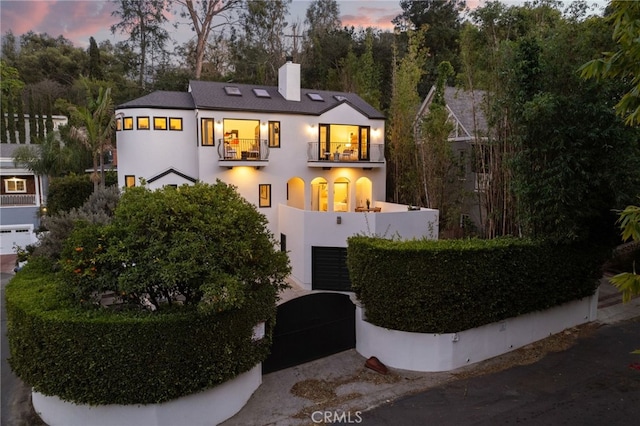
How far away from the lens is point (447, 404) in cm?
823

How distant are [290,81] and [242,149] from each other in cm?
399

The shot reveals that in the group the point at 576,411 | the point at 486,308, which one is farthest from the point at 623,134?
the point at 576,411

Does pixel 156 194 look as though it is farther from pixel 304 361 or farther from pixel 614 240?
pixel 614 240

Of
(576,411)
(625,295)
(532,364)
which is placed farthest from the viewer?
(532,364)

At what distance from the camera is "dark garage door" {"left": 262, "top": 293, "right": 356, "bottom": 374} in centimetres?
958

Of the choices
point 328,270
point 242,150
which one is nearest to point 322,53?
point 242,150

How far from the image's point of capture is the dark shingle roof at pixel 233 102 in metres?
17.8

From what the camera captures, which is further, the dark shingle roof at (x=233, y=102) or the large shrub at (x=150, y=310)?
the dark shingle roof at (x=233, y=102)

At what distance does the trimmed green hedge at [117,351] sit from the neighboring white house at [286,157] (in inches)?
328

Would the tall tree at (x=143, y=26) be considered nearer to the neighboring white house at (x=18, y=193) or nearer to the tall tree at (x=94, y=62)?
the tall tree at (x=94, y=62)

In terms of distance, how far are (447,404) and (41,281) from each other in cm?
868

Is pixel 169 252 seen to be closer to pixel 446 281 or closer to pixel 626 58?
pixel 446 281

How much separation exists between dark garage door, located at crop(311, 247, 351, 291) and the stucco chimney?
307 inches

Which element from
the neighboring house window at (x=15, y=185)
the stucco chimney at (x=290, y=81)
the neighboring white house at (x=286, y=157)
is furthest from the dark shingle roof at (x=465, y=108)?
the neighboring house window at (x=15, y=185)
